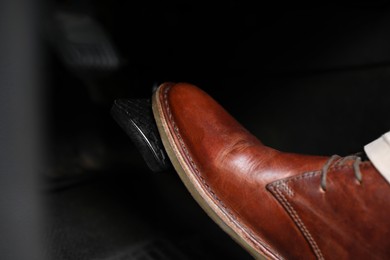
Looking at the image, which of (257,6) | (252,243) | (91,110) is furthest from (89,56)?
(252,243)

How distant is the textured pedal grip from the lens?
52 centimetres

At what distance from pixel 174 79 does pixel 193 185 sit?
671 millimetres

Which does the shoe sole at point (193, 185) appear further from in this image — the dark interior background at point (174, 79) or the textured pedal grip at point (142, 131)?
the dark interior background at point (174, 79)

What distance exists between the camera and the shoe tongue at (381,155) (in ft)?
1.29

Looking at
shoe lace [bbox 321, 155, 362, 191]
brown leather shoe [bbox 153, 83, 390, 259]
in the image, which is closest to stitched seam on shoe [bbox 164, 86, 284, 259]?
brown leather shoe [bbox 153, 83, 390, 259]

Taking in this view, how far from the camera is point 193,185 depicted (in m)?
0.50

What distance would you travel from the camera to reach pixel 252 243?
0.47 metres

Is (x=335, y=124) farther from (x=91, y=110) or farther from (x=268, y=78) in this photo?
(x=91, y=110)

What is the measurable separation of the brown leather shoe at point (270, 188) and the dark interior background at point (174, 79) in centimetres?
16

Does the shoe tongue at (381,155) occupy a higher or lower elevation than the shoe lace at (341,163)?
higher

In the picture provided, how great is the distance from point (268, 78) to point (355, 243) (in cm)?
60

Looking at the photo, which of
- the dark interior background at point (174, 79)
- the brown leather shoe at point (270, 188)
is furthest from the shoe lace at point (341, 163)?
the dark interior background at point (174, 79)

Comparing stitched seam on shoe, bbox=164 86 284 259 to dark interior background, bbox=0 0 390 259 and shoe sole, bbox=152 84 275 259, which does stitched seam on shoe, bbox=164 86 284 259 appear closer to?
shoe sole, bbox=152 84 275 259

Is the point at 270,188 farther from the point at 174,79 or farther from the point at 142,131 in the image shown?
the point at 174,79
